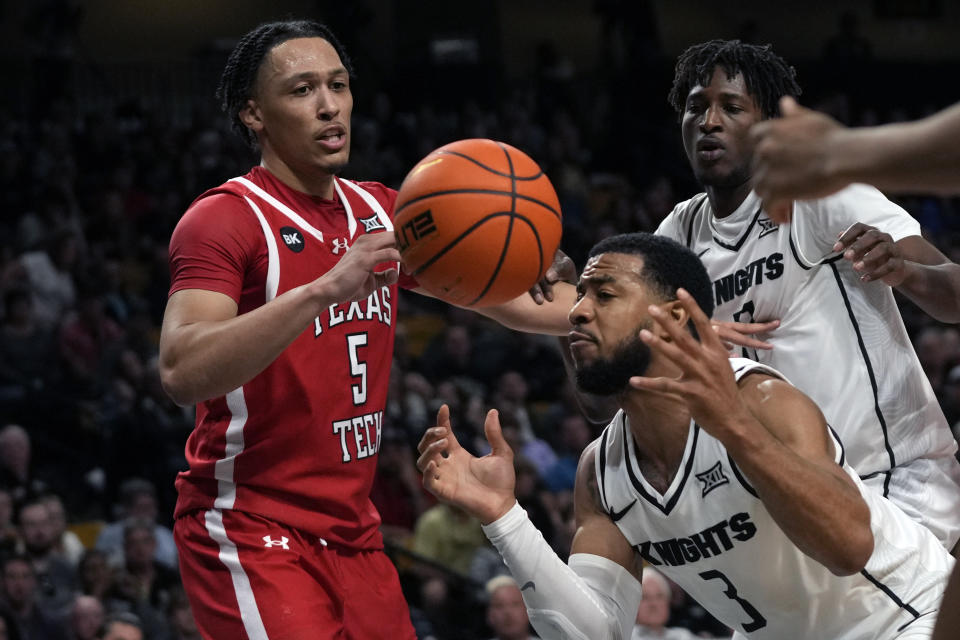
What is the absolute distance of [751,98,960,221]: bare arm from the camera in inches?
84.2

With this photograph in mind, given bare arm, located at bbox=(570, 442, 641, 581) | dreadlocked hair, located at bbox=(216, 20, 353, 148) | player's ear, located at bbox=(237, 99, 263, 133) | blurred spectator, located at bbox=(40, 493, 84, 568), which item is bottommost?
blurred spectator, located at bbox=(40, 493, 84, 568)

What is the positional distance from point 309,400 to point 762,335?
1386mm

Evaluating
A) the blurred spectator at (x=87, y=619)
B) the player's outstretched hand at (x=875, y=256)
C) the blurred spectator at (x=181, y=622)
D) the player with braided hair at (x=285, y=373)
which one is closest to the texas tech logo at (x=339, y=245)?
the player with braided hair at (x=285, y=373)

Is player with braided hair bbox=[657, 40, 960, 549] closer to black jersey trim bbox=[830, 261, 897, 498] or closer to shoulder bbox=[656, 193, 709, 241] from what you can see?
black jersey trim bbox=[830, 261, 897, 498]

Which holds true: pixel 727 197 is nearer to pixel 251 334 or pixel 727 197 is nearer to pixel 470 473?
pixel 470 473

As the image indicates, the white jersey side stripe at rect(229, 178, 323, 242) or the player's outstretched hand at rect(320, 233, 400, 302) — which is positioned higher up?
the white jersey side stripe at rect(229, 178, 323, 242)

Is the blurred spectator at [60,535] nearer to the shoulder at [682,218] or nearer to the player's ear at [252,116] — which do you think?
the player's ear at [252,116]

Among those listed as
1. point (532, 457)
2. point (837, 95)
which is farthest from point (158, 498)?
point (837, 95)

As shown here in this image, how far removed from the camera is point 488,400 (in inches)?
382

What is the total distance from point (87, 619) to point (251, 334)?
4022 millimetres

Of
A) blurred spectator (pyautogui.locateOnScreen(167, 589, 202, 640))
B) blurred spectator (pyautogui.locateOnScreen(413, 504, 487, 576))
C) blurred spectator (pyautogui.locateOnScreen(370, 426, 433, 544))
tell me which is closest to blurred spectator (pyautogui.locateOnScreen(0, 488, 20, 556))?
blurred spectator (pyautogui.locateOnScreen(167, 589, 202, 640))

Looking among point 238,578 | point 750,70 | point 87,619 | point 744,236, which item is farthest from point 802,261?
point 87,619

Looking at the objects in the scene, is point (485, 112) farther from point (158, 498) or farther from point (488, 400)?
point (158, 498)

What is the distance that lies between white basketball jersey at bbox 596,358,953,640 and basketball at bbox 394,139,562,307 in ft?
2.10
